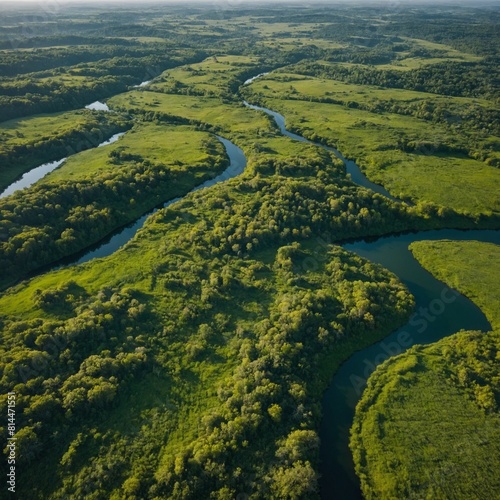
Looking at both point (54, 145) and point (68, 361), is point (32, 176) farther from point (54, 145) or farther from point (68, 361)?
point (68, 361)

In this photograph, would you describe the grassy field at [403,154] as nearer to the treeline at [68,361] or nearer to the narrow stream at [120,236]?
the narrow stream at [120,236]

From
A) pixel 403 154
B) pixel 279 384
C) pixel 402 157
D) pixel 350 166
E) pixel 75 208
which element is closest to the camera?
pixel 279 384

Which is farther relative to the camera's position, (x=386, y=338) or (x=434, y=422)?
(x=386, y=338)

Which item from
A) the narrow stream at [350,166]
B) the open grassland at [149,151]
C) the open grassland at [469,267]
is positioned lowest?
the open grassland at [469,267]

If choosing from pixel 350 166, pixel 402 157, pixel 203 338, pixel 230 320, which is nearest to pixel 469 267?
pixel 230 320

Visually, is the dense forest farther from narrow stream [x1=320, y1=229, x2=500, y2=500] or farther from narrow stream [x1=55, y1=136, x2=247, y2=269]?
narrow stream [x1=320, y1=229, x2=500, y2=500]

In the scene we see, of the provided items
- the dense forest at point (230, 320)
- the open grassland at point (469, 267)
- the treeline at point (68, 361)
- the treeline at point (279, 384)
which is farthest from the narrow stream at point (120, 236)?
the open grassland at point (469, 267)
